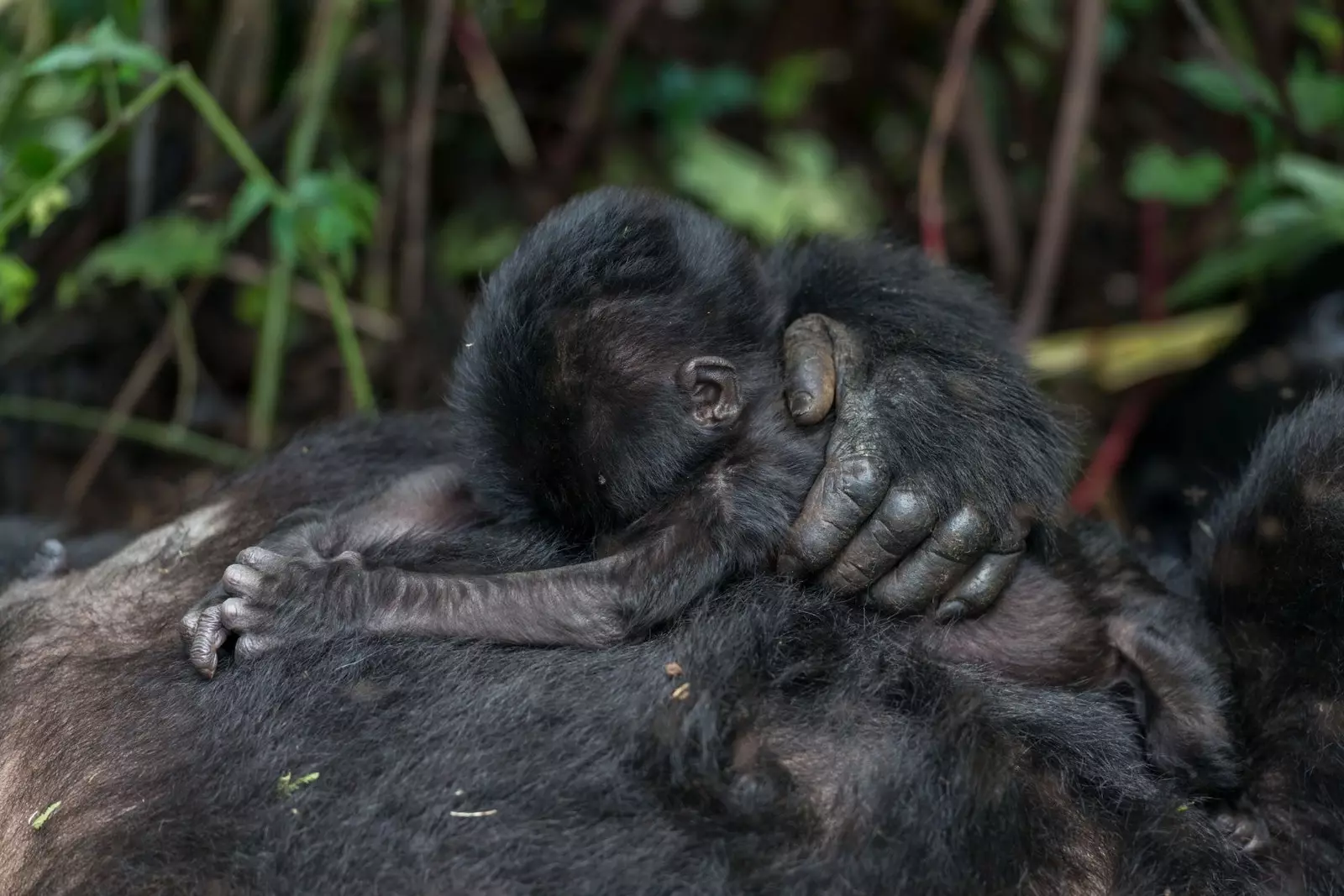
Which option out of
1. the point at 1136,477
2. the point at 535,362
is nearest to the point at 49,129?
the point at 535,362

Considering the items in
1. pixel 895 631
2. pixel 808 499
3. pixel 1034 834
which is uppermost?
pixel 808 499

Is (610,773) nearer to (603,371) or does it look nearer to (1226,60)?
(603,371)

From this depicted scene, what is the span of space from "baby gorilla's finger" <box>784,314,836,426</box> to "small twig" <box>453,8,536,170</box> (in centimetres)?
172

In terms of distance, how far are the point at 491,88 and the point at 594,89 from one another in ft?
0.86

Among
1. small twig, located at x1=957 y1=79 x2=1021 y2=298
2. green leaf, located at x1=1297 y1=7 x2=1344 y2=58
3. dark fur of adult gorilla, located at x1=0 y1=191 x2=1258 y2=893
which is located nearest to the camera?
dark fur of adult gorilla, located at x1=0 y1=191 x2=1258 y2=893

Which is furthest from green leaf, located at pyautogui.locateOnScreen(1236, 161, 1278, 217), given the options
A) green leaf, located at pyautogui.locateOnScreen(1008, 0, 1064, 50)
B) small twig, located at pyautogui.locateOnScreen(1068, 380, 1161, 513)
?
green leaf, located at pyautogui.locateOnScreen(1008, 0, 1064, 50)

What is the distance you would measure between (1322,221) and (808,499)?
4.42 ft

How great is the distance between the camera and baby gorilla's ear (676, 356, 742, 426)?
160cm

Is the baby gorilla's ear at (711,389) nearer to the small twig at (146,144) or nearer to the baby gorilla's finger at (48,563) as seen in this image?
the baby gorilla's finger at (48,563)

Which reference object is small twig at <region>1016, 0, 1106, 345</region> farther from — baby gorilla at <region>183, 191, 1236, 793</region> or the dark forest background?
baby gorilla at <region>183, 191, 1236, 793</region>

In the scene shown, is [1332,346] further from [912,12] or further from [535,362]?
[535,362]

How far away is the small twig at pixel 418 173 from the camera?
2793 millimetres

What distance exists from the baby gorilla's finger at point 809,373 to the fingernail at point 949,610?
26 cm

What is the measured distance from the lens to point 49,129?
111 inches
